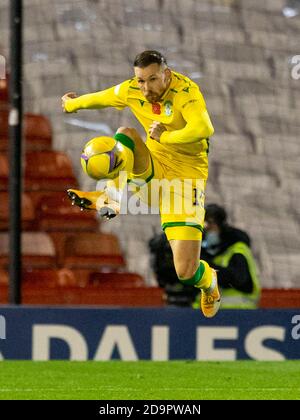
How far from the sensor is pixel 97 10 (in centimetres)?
1216

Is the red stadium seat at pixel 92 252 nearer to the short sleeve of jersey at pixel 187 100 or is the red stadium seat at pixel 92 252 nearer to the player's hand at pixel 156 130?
the short sleeve of jersey at pixel 187 100

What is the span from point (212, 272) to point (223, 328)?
5.28 ft

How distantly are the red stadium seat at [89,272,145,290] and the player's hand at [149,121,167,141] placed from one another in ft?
13.9

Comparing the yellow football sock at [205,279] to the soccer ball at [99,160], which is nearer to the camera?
the soccer ball at [99,160]

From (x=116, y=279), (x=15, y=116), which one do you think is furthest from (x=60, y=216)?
(x=15, y=116)

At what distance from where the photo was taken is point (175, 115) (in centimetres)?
705

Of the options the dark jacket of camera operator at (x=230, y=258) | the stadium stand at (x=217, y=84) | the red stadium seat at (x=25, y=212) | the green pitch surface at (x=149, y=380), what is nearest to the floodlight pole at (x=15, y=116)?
the green pitch surface at (x=149, y=380)

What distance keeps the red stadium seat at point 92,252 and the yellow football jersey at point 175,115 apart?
3585mm

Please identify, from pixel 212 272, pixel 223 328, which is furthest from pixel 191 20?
pixel 212 272

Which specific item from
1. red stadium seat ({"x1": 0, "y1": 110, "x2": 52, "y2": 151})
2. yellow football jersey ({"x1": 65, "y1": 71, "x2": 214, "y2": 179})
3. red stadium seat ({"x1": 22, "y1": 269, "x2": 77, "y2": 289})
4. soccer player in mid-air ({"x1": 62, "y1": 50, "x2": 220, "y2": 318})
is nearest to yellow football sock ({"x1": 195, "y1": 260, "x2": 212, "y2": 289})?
soccer player in mid-air ({"x1": 62, "y1": 50, "x2": 220, "y2": 318})

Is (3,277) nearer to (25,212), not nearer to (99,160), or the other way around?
(25,212)

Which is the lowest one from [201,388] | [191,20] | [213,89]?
[201,388]

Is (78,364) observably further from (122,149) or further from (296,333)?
(122,149)

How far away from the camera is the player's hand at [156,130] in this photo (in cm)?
671
